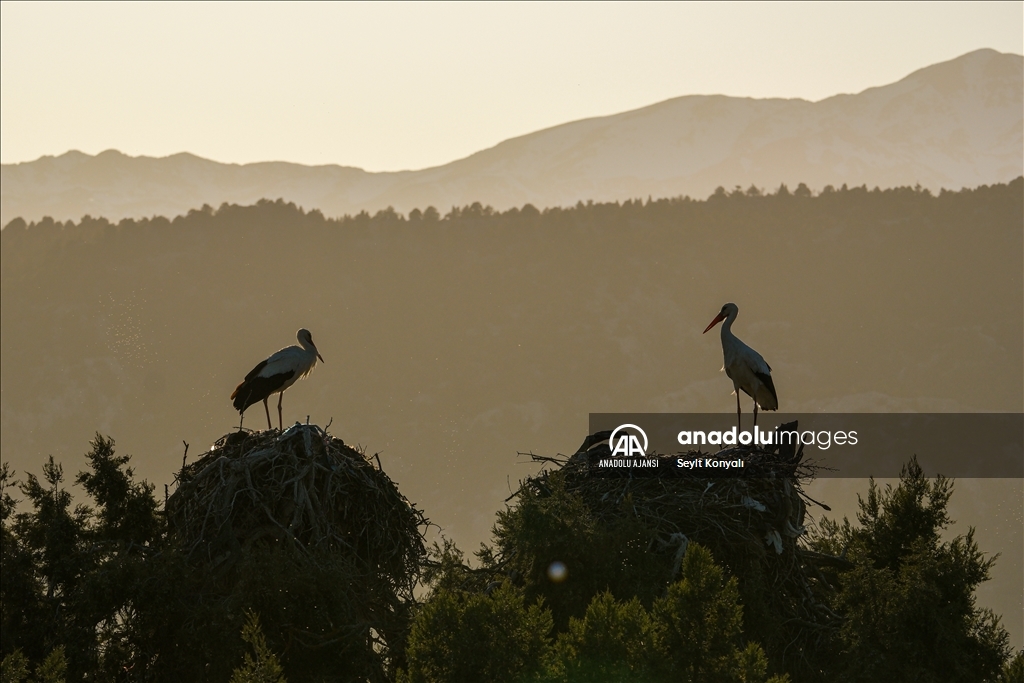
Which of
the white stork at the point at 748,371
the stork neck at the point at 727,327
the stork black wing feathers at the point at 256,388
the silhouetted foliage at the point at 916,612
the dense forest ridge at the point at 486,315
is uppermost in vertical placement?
the dense forest ridge at the point at 486,315

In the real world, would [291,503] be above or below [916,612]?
above

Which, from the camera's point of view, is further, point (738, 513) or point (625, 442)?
point (625, 442)

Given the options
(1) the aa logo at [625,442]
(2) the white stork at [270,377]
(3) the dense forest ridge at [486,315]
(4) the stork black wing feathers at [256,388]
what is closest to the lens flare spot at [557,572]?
(1) the aa logo at [625,442]

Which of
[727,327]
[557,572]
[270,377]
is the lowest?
[557,572]

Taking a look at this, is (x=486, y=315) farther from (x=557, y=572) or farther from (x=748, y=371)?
(x=557, y=572)

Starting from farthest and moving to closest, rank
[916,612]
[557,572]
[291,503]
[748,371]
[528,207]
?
[528,207], [748,371], [916,612], [291,503], [557,572]

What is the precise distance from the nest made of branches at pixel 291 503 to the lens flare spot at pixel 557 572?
1970mm

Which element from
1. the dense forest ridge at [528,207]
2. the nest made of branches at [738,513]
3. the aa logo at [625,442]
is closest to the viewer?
the nest made of branches at [738,513]

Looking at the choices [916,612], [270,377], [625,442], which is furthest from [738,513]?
[270,377]

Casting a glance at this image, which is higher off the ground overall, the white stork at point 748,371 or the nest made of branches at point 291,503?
the white stork at point 748,371

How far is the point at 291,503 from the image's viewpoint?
53.1ft

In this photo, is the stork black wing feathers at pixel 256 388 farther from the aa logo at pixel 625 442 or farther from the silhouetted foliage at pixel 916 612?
the silhouetted foliage at pixel 916 612

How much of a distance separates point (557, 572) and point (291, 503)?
9.69ft

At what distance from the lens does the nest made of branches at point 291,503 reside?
16125 millimetres
